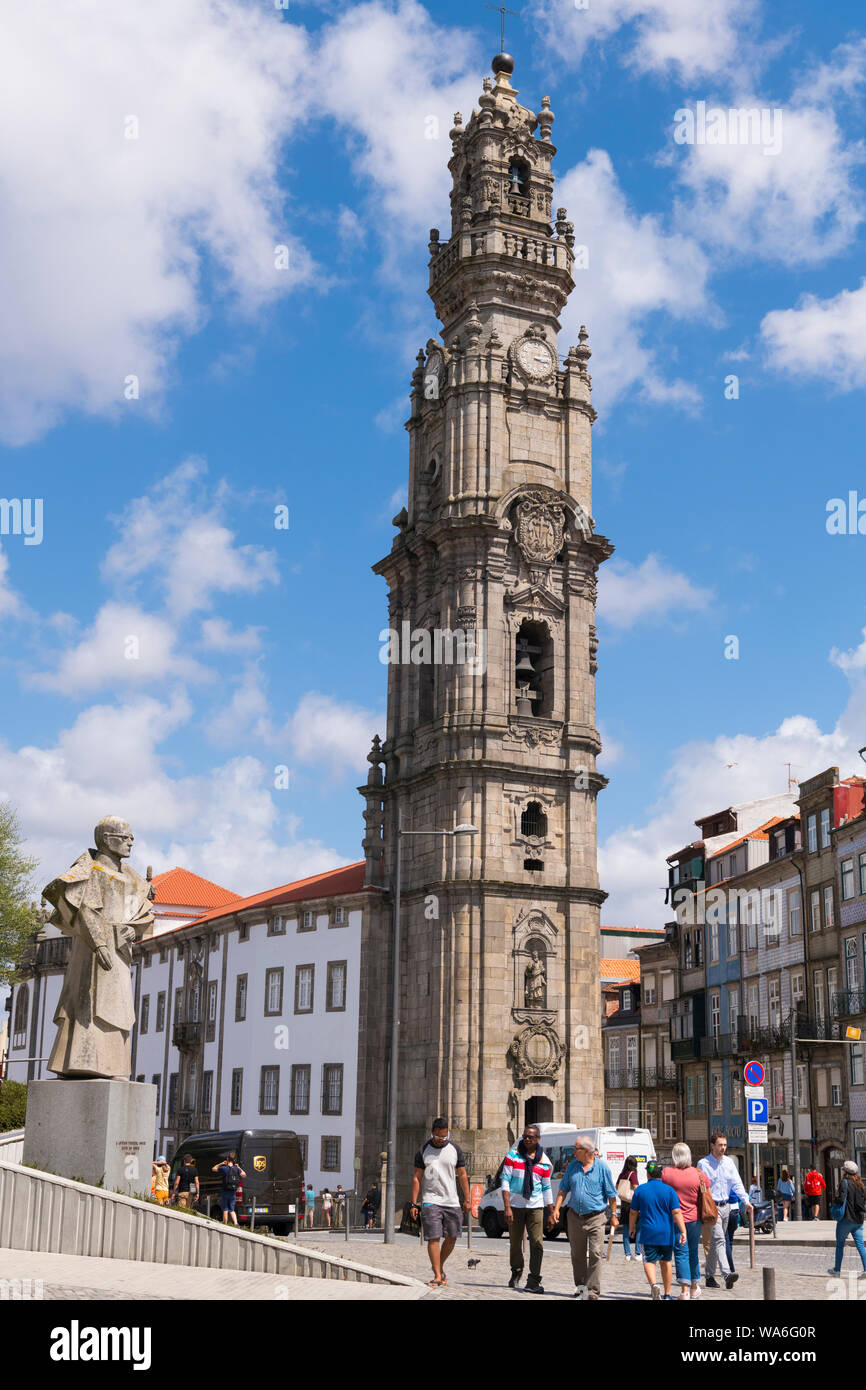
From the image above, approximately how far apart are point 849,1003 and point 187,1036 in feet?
93.8

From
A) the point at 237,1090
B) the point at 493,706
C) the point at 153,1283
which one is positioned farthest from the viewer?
the point at 237,1090

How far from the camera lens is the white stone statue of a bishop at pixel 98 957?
1521cm

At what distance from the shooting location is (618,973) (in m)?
84.5

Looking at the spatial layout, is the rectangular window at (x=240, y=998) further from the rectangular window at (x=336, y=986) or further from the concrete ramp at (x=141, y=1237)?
the concrete ramp at (x=141, y=1237)

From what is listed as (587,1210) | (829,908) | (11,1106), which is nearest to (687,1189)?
(587,1210)

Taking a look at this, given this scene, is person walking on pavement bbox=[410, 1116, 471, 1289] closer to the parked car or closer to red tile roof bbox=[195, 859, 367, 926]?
the parked car

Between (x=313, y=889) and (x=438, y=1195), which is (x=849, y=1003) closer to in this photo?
(x=313, y=889)

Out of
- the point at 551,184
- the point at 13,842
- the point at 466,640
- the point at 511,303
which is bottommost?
the point at 13,842

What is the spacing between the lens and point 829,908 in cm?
5309

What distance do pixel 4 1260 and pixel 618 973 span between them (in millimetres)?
73356

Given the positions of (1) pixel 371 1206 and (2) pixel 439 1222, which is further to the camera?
(1) pixel 371 1206

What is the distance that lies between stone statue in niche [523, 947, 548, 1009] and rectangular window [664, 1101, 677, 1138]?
24114mm

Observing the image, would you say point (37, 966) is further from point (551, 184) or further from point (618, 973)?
point (551, 184)
